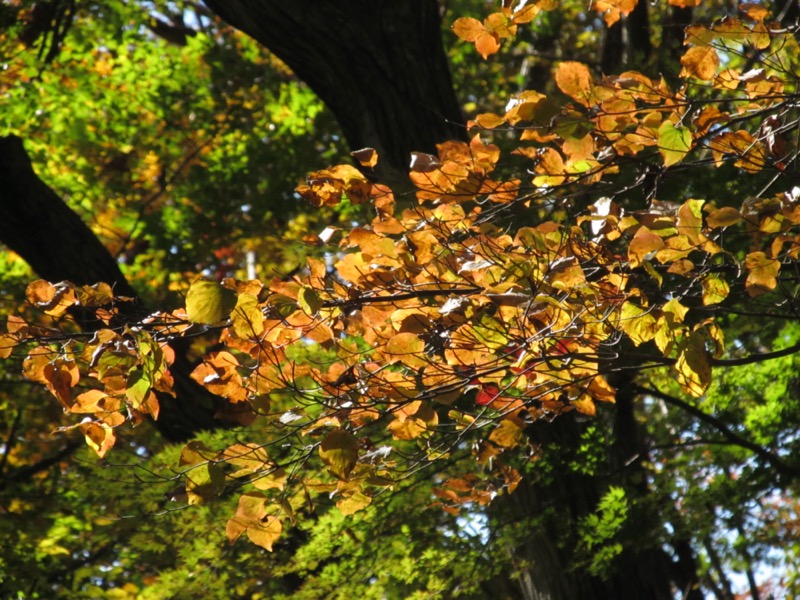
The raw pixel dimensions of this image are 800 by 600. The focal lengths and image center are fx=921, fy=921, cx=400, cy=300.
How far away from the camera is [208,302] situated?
2184mm

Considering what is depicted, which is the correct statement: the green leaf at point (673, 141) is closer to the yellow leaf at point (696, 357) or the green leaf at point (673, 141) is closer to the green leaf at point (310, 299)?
the yellow leaf at point (696, 357)

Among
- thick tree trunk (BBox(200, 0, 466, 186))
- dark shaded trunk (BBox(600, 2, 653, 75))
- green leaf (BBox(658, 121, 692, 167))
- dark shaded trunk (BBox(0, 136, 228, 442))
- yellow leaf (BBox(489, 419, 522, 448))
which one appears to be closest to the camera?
green leaf (BBox(658, 121, 692, 167))

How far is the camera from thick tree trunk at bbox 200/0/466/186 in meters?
4.73

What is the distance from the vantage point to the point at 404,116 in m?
4.98

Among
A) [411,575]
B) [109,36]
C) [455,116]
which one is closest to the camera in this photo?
[411,575]

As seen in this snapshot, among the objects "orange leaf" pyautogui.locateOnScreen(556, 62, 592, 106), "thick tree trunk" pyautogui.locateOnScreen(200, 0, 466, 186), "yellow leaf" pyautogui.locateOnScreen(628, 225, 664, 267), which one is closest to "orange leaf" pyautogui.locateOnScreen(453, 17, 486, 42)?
"orange leaf" pyautogui.locateOnScreen(556, 62, 592, 106)

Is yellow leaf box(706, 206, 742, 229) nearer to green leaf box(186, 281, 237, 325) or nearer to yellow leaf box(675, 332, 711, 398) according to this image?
yellow leaf box(675, 332, 711, 398)

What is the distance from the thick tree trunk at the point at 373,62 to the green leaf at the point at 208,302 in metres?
2.57

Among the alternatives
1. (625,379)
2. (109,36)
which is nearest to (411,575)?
(625,379)

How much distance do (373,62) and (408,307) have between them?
2561 millimetres

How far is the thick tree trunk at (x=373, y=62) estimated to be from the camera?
473cm

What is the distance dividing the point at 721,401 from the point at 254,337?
3.42 metres

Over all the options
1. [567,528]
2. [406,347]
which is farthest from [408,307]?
[567,528]

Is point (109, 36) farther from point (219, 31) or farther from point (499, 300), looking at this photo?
point (499, 300)
